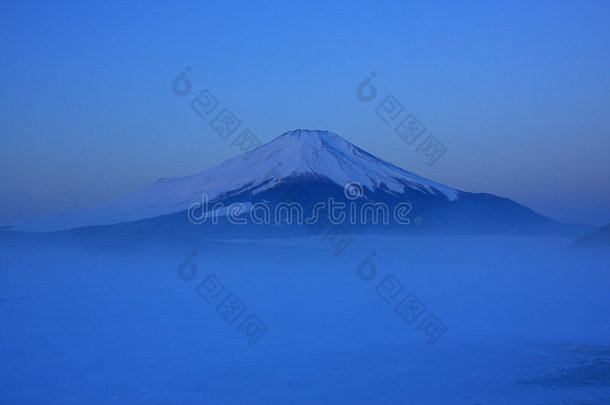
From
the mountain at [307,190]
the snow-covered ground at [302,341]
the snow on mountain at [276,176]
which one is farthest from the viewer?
the snow on mountain at [276,176]

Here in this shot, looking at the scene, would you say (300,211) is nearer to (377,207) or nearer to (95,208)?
(377,207)

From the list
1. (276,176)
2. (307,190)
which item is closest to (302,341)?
(307,190)

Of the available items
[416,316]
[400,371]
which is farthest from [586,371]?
[416,316]

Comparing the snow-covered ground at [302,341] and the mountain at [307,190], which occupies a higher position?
the mountain at [307,190]

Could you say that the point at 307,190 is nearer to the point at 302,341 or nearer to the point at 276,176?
the point at 276,176

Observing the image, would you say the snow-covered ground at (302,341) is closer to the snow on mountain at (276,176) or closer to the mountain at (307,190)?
the mountain at (307,190)

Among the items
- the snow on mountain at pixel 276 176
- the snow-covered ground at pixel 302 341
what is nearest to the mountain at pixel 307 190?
the snow on mountain at pixel 276 176
